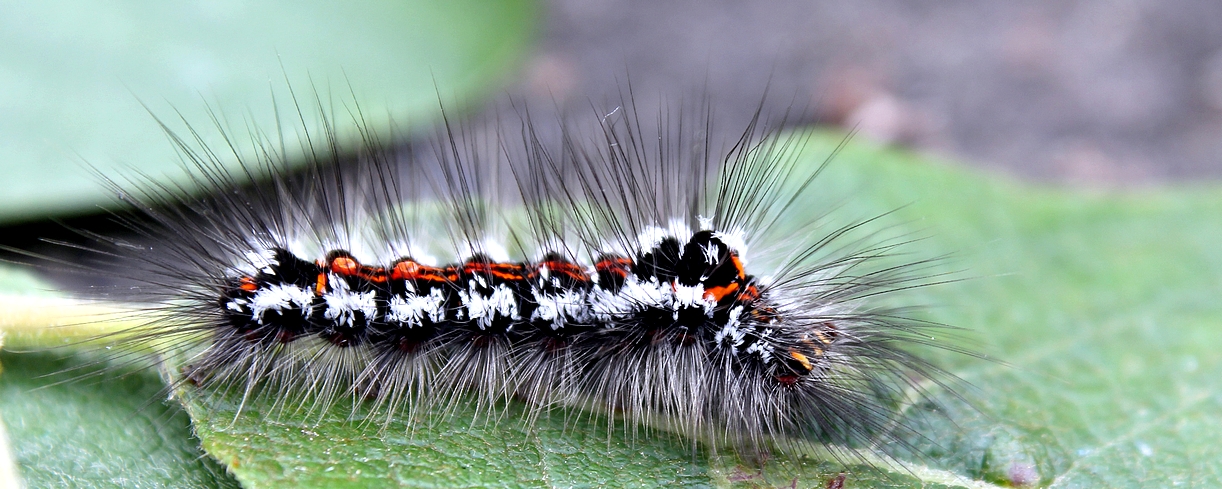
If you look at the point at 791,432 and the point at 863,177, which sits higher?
the point at 863,177

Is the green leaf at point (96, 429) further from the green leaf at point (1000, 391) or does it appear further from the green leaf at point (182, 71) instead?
the green leaf at point (182, 71)

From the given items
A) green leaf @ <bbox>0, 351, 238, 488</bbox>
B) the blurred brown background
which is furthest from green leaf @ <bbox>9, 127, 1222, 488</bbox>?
the blurred brown background

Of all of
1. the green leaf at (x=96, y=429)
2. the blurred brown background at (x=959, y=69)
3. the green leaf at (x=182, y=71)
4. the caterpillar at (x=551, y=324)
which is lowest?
the green leaf at (x=96, y=429)

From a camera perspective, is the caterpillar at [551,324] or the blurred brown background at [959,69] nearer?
the caterpillar at [551,324]

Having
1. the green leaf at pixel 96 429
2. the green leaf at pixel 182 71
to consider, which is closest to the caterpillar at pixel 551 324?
the green leaf at pixel 96 429

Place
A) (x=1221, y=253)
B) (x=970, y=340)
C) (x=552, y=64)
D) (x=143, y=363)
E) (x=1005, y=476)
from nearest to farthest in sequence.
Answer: (x=1005, y=476) → (x=143, y=363) → (x=970, y=340) → (x=1221, y=253) → (x=552, y=64)

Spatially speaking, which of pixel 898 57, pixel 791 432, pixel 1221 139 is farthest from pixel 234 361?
pixel 1221 139

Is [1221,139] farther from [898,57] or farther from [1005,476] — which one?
[1005,476]
